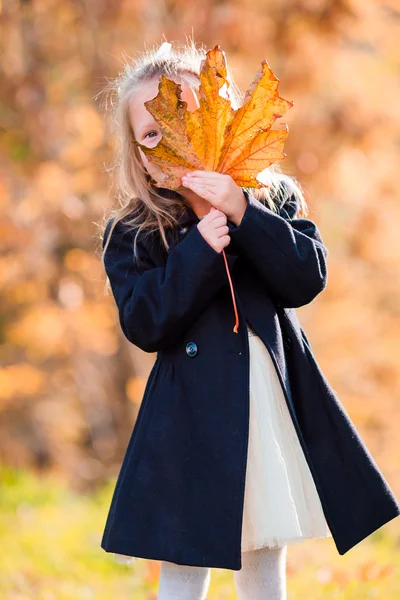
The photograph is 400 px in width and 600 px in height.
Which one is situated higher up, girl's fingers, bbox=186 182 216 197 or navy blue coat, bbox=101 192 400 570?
girl's fingers, bbox=186 182 216 197

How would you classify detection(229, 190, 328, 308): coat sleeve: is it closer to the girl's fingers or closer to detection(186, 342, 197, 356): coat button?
the girl's fingers

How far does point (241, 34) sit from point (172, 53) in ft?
6.72

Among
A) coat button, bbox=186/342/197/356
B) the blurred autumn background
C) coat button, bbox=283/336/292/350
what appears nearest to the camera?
coat button, bbox=186/342/197/356

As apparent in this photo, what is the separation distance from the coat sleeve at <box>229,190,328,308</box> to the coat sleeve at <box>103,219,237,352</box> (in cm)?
6

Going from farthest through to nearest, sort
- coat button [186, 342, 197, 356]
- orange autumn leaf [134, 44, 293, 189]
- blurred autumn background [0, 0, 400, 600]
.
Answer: blurred autumn background [0, 0, 400, 600], coat button [186, 342, 197, 356], orange autumn leaf [134, 44, 293, 189]

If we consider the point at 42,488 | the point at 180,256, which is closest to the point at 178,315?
the point at 180,256

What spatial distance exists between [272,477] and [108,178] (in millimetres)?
3149

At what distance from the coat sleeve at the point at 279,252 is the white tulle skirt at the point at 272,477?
6.3 inches

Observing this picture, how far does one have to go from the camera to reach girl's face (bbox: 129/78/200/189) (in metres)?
1.94

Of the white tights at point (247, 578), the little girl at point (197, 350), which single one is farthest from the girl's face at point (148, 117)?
the white tights at point (247, 578)

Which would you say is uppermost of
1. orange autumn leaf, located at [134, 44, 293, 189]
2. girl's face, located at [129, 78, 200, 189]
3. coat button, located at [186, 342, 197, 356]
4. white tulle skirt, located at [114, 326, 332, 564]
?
girl's face, located at [129, 78, 200, 189]

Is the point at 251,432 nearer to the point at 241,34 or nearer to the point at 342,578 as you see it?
the point at 342,578

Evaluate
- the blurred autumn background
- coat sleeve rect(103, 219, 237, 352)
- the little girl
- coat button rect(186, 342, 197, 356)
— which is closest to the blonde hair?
the little girl

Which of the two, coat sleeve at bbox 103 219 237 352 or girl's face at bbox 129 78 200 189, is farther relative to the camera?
girl's face at bbox 129 78 200 189
